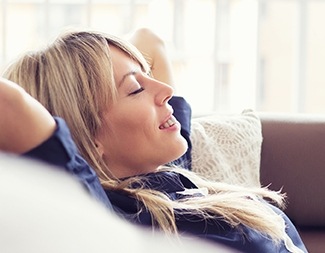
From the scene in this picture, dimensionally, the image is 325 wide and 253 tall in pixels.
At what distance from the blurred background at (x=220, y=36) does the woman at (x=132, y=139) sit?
61.2 inches

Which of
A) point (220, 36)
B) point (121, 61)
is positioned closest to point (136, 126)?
point (121, 61)

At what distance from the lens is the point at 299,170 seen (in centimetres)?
198

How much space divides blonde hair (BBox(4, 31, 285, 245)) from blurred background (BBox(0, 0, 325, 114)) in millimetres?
1612

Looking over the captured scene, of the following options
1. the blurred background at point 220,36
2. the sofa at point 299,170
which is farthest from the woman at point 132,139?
the blurred background at point 220,36

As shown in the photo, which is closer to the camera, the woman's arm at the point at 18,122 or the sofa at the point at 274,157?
the woman's arm at the point at 18,122

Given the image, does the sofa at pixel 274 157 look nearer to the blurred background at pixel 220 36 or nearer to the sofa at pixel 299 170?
the sofa at pixel 299 170

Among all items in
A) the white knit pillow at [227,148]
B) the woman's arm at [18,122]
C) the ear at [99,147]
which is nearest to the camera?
the woman's arm at [18,122]

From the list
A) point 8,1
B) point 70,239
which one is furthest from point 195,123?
point 8,1

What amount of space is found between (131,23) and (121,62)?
5.37 feet

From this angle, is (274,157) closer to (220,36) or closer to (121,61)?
(121,61)

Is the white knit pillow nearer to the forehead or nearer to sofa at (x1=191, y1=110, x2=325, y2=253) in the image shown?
sofa at (x1=191, y1=110, x2=325, y2=253)

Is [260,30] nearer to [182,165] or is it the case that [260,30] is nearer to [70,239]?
[182,165]

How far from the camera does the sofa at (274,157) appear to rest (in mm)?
1879

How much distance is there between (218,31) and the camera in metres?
3.04
